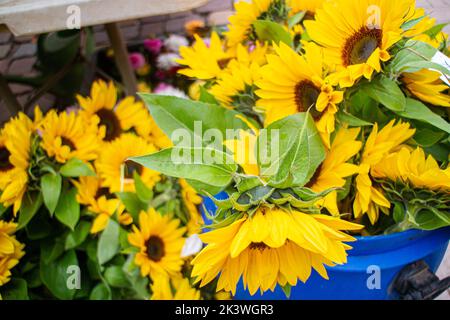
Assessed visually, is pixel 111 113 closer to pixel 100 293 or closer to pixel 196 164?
pixel 100 293

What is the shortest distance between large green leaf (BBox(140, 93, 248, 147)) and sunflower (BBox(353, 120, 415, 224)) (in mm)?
145

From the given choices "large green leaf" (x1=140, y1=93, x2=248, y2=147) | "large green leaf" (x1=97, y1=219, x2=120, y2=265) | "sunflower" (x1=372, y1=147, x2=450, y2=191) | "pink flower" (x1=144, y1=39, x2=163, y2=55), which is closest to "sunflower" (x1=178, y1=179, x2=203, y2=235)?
"large green leaf" (x1=97, y1=219, x2=120, y2=265)

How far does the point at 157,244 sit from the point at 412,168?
0.41 meters

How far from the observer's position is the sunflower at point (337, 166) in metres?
0.43


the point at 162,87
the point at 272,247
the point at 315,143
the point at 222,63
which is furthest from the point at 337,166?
the point at 162,87

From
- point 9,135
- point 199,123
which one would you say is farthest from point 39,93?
point 199,123

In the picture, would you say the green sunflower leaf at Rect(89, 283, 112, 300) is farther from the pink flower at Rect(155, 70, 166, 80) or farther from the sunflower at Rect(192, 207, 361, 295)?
the pink flower at Rect(155, 70, 166, 80)

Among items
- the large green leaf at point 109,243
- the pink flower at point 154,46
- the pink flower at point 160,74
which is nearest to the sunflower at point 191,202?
the large green leaf at point 109,243

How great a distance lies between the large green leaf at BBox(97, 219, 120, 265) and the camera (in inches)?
28.6

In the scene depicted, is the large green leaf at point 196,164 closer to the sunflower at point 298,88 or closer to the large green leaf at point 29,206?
the sunflower at point 298,88

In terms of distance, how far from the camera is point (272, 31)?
1.74 feet

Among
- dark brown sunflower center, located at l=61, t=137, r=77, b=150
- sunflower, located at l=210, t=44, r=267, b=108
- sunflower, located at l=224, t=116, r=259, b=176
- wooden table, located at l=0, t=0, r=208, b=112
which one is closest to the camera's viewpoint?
sunflower, located at l=224, t=116, r=259, b=176

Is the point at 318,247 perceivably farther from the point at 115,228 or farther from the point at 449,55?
the point at 115,228

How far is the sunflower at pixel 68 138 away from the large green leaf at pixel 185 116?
284 mm
